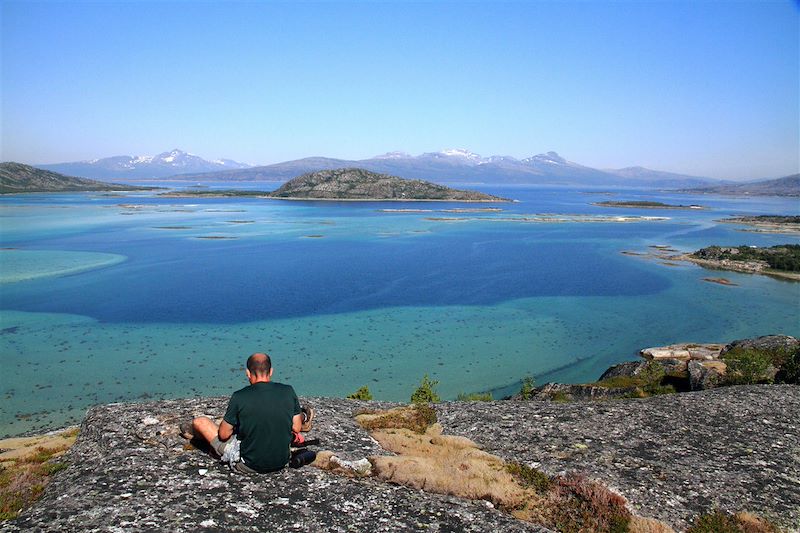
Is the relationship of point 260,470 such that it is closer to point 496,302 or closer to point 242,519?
point 242,519

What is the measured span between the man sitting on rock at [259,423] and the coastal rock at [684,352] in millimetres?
39214

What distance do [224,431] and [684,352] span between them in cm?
4252

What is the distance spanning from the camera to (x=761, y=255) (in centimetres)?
9531

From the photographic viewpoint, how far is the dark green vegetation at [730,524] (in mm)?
11391

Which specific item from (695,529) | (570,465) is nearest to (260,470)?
(570,465)

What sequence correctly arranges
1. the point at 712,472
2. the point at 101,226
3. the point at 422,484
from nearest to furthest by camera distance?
the point at 422,484 < the point at 712,472 < the point at 101,226

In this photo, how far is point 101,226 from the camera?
13662 cm

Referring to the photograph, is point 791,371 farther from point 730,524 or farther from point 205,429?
point 205,429

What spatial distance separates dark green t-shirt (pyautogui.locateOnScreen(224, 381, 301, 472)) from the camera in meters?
10.4

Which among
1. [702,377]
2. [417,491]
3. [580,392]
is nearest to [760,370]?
[702,377]

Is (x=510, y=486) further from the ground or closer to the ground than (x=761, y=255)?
further from the ground

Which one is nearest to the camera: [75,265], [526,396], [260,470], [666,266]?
[260,470]

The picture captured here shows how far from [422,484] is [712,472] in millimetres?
8113

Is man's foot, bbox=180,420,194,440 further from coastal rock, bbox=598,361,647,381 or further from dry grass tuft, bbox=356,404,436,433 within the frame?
coastal rock, bbox=598,361,647,381
